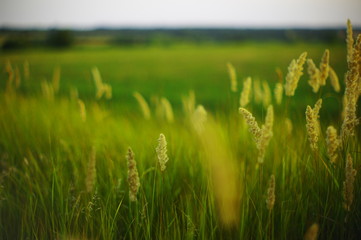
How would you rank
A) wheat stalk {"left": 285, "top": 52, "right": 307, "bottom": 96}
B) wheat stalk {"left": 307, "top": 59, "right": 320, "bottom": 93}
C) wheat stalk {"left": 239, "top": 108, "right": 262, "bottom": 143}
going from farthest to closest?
wheat stalk {"left": 307, "top": 59, "right": 320, "bottom": 93} → wheat stalk {"left": 285, "top": 52, "right": 307, "bottom": 96} → wheat stalk {"left": 239, "top": 108, "right": 262, "bottom": 143}

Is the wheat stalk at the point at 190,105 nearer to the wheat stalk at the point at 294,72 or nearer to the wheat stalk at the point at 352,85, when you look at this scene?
the wheat stalk at the point at 294,72

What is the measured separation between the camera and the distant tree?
5.90 feet

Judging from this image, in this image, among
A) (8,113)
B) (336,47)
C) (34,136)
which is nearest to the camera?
(34,136)

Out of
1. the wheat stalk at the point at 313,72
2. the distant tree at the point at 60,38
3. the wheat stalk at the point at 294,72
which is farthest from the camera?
the distant tree at the point at 60,38

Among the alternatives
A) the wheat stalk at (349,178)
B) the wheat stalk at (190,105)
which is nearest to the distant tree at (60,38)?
the wheat stalk at (190,105)

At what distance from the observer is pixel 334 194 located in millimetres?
768

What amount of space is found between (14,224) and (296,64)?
886 mm

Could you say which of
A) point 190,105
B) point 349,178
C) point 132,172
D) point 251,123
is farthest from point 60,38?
point 349,178

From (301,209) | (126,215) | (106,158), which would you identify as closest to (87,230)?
(126,215)

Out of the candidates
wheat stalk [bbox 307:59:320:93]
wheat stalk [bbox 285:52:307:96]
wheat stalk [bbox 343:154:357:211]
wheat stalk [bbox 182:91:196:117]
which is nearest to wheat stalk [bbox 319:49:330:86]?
wheat stalk [bbox 307:59:320:93]

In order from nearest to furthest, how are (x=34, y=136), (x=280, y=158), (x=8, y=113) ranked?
(x=280, y=158) → (x=34, y=136) → (x=8, y=113)

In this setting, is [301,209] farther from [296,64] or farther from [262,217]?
[296,64]

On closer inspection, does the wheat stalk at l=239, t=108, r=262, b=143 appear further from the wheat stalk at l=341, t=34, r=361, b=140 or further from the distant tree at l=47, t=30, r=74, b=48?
the distant tree at l=47, t=30, r=74, b=48

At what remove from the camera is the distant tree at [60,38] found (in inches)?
70.7
